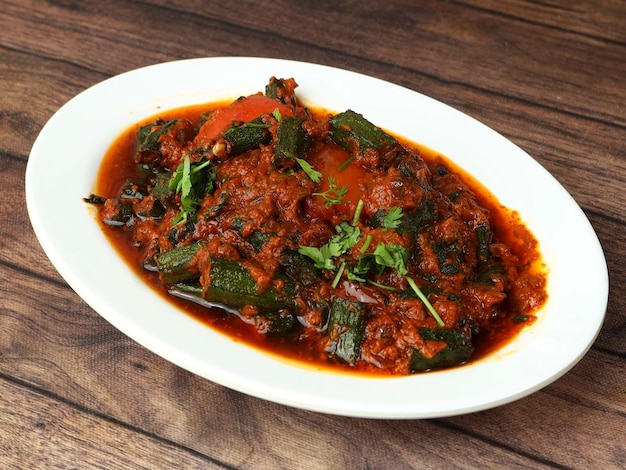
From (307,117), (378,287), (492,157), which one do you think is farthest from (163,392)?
(492,157)

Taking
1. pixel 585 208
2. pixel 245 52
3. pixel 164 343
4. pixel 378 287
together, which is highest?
pixel 245 52

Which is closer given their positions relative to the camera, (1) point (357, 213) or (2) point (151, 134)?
(1) point (357, 213)

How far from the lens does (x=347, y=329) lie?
9.82 feet

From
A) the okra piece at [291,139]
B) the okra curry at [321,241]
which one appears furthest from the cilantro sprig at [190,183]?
the okra piece at [291,139]

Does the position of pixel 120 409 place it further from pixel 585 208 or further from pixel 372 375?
pixel 585 208

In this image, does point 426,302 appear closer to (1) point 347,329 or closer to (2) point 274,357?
(1) point 347,329

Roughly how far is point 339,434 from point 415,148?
1.61m

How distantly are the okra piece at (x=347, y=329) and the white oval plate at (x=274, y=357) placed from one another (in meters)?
0.18

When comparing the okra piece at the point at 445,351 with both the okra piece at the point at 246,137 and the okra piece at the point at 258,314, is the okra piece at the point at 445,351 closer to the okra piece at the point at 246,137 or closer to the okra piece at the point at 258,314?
the okra piece at the point at 258,314

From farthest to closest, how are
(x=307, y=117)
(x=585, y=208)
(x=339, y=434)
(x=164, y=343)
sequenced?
(x=585, y=208) → (x=307, y=117) → (x=339, y=434) → (x=164, y=343)

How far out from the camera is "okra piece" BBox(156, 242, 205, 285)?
312cm

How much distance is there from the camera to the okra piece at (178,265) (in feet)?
10.2

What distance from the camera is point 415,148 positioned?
12.8 feet

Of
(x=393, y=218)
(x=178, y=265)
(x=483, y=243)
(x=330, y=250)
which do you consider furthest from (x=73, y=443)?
(x=483, y=243)
